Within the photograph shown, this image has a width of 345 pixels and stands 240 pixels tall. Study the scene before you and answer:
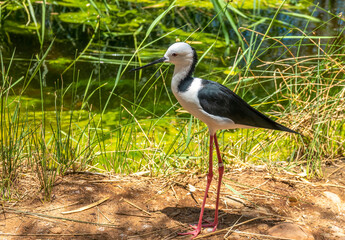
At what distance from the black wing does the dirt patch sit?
22.5 inches

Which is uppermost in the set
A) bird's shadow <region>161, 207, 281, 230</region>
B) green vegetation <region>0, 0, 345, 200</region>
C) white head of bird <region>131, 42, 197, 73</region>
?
white head of bird <region>131, 42, 197, 73</region>

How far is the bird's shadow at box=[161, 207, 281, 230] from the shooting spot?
3.15 metres

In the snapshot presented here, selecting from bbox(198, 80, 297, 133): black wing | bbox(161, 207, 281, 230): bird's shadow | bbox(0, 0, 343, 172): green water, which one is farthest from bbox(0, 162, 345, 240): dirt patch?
bbox(0, 0, 343, 172): green water

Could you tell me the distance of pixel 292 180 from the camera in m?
→ 3.63

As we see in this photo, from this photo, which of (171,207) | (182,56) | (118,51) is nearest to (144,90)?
(118,51)

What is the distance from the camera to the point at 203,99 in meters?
2.95

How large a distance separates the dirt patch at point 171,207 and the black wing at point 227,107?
0.57 metres

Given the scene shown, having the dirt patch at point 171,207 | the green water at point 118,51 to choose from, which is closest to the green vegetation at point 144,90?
the green water at point 118,51

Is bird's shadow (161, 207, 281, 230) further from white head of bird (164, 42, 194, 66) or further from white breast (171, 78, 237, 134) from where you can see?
white head of bird (164, 42, 194, 66)

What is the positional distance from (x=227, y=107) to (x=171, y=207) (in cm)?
82

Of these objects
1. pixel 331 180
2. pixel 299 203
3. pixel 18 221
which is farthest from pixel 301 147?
pixel 18 221

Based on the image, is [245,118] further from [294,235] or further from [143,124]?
[143,124]

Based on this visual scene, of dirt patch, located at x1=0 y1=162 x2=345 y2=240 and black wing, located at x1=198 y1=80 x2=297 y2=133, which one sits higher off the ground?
black wing, located at x1=198 y1=80 x2=297 y2=133

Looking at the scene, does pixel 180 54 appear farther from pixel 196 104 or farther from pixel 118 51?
pixel 118 51
